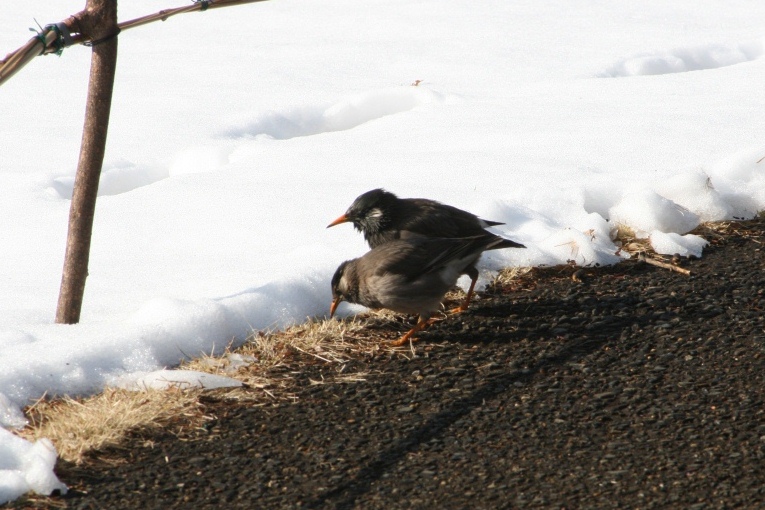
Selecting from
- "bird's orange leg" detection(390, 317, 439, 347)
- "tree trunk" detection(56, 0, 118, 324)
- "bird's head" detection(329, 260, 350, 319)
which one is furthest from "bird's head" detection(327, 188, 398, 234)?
"tree trunk" detection(56, 0, 118, 324)

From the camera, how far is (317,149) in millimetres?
7941

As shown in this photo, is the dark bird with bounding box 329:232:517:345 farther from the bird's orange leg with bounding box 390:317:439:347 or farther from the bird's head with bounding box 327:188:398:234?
the bird's head with bounding box 327:188:398:234

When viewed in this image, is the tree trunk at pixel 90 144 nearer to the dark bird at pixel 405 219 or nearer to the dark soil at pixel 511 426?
the dark soil at pixel 511 426

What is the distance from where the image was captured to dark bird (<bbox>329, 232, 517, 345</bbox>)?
4895 mm

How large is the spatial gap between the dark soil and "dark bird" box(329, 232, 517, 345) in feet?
0.63

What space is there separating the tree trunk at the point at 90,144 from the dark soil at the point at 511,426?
3.79 feet

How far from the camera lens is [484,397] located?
4.07m

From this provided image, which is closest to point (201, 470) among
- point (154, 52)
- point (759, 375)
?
point (759, 375)

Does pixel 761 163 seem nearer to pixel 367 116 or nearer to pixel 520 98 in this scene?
pixel 520 98

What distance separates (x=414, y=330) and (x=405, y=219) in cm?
95

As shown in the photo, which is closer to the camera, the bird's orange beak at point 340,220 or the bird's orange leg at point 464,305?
the bird's orange leg at point 464,305

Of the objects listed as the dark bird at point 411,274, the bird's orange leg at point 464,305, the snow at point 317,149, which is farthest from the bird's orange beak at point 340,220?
the bird's orange leg at point 464,305

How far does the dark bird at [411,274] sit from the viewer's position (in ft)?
16.1

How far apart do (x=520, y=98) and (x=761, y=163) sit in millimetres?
2806
